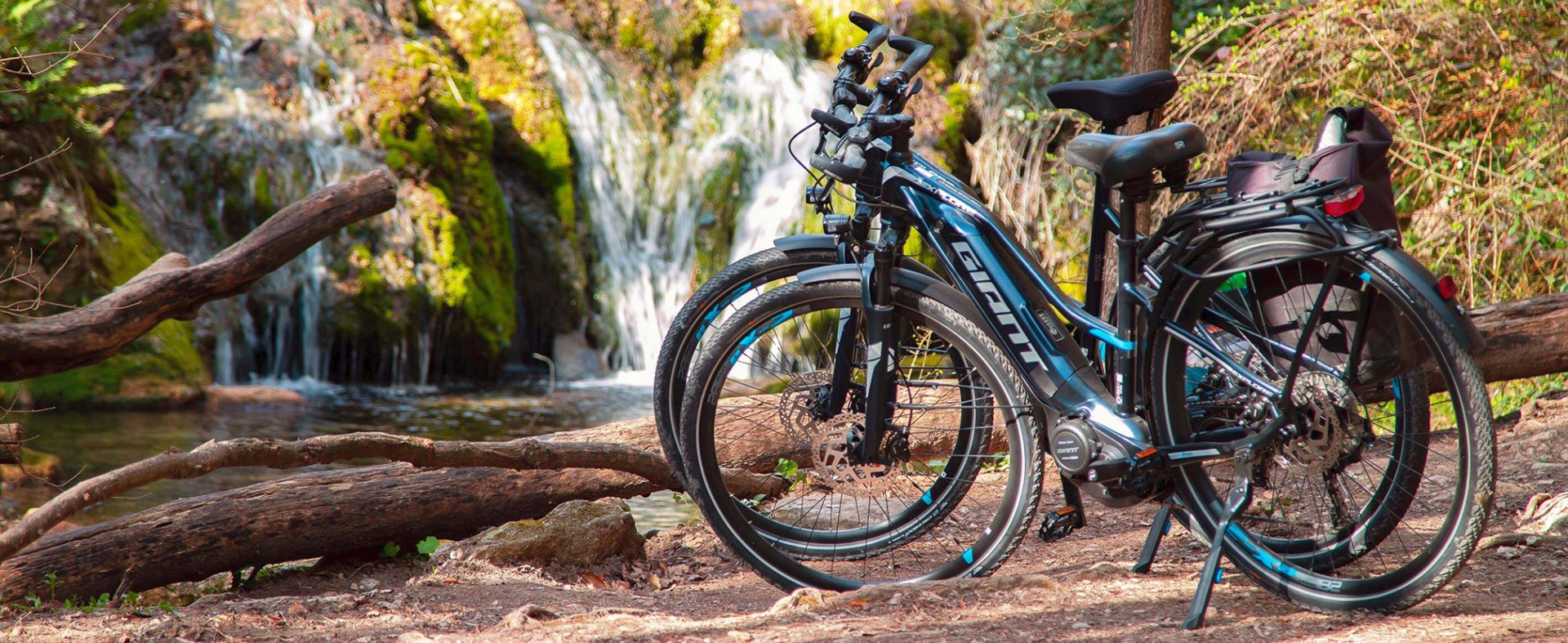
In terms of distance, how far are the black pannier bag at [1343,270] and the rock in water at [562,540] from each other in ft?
7.80

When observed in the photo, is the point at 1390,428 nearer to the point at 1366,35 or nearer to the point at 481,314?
the point at 1366,35

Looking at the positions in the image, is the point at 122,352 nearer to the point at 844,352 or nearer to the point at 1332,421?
the point at 844,352

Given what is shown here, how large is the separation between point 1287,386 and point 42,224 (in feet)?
31.0

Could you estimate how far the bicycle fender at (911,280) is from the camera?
313 centimetres

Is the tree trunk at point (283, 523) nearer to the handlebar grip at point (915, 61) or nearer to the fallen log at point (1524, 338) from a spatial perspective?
the handlebar grip at point (915, 61)

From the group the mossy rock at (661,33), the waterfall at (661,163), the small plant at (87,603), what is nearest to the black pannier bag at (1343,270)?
the small plant at (87,603)

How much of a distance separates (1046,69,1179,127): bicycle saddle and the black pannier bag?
0.30m

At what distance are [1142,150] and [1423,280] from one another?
70 cm

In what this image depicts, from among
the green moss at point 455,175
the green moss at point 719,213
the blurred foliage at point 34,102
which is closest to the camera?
the blurred foliage at point 34,102

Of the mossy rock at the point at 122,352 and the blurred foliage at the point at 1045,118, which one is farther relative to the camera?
the mossy rock at the point at 122,352

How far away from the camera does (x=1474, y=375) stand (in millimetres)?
2455

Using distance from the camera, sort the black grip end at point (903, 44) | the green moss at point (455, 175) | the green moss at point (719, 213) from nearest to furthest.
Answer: the black grip end at point (903, 44) → the green moss at point (455, 175) → the green moss at point (719, 213)

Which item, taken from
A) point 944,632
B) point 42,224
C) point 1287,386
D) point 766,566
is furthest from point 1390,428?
point 42,224

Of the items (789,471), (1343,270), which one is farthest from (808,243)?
(1343,270)
